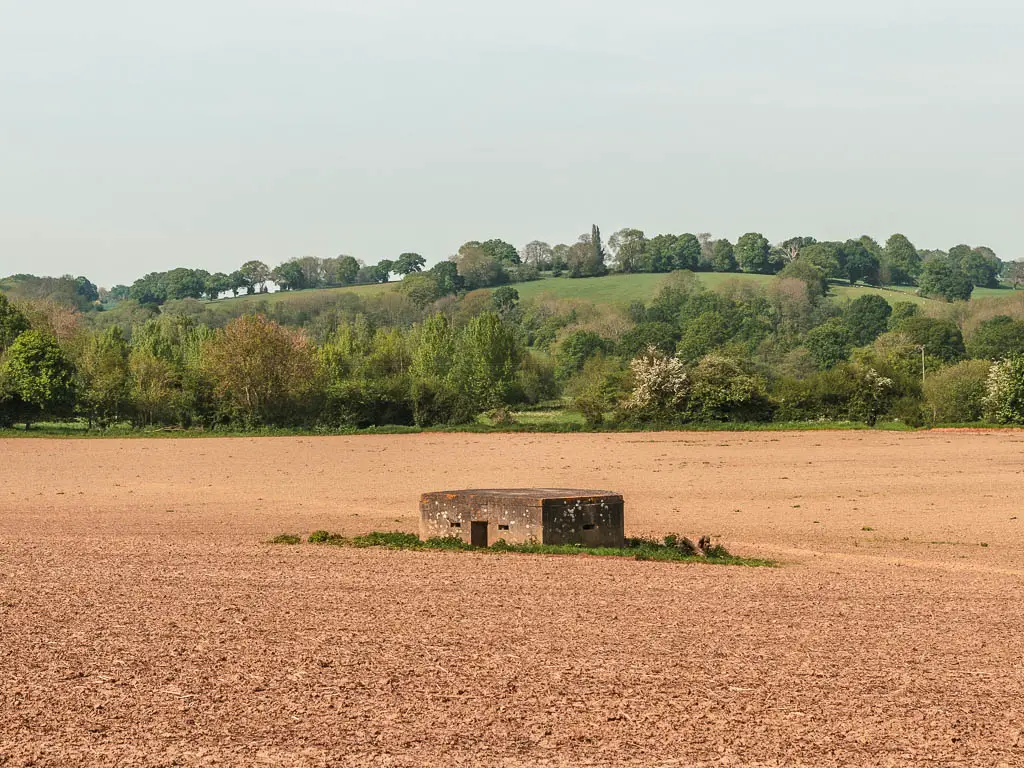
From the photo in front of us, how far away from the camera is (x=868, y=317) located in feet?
516

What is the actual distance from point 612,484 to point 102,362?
5866 centimetres

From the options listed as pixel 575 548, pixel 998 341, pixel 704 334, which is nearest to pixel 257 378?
pixel 575 548

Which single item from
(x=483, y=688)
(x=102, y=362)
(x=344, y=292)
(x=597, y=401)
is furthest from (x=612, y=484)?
(x=344, y=292)

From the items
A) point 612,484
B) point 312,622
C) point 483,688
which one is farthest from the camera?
point 612,484

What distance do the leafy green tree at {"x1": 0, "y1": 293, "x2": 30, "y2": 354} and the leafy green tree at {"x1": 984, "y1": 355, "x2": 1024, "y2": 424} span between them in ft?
222

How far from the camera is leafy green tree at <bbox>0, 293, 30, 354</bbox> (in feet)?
285

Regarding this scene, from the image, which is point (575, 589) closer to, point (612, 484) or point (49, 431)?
point (612, 484)

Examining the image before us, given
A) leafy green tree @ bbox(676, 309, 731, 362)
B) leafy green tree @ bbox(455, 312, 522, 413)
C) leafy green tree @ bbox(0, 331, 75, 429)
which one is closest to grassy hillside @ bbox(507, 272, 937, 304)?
leafy green tree @ bbox(676, 309, 731, 362)

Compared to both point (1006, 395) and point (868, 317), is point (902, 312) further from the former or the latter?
point (1006, 395)

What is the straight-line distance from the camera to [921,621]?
1385 centimetres

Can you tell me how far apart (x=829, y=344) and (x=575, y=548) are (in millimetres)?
120064

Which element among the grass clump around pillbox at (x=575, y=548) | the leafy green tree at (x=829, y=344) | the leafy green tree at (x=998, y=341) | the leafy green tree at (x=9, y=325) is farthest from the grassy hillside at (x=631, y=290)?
the grass clump around pillbox at (x=575, y=548)

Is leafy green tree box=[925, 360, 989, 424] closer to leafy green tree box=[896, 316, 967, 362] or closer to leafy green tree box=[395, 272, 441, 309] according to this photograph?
leafy green tree box=[896, 316, 967, 362]

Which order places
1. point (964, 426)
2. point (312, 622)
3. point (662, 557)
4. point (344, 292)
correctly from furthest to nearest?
point (344, 292) → point (964, 426) → point (662, 557) → point (312, 622)
